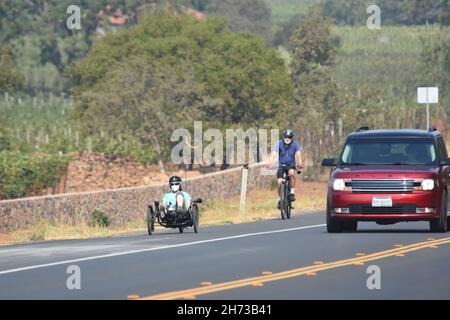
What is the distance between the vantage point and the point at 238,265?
1841cm

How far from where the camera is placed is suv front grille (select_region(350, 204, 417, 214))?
23.8m

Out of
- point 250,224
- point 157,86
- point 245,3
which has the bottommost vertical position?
point 250,224

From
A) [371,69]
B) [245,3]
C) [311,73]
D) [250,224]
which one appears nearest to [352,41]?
[245,3]

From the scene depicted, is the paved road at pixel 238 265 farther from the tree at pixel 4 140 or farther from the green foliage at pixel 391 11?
the green foliage at pixel 391 11

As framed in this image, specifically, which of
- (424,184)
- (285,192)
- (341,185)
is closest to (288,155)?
(285,192)

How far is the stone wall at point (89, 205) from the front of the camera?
3709 centimetres

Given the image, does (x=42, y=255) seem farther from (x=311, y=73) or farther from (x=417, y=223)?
(x=311, y=73)

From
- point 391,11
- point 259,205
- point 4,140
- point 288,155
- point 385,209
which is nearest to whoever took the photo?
point 385,209

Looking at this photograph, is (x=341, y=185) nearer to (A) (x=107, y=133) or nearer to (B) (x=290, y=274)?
(B) (x=290, y=274)

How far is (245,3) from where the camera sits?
142 m

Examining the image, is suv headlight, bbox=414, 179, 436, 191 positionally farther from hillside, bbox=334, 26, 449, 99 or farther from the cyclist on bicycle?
hillside, bbox=334, 26, 449, 99

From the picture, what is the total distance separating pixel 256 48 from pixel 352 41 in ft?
243

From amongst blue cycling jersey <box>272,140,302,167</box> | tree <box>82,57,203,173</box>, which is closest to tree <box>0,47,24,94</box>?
tree <box>82,57,203,173</box>

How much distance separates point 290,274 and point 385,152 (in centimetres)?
850
